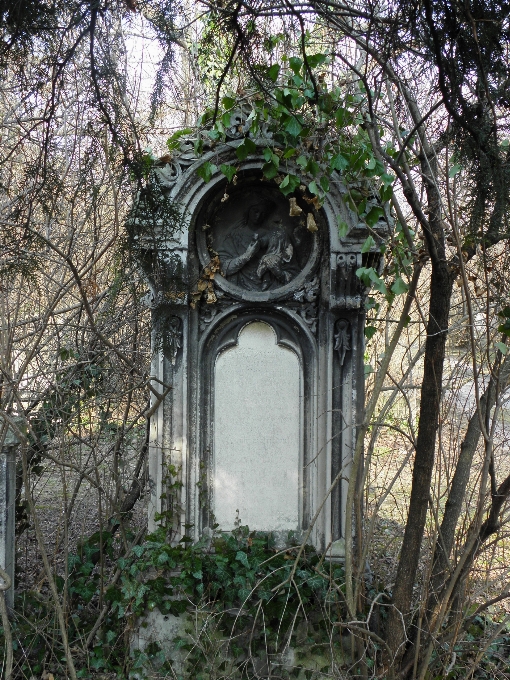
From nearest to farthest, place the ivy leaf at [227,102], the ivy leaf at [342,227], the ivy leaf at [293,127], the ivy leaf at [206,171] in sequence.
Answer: the ivy leaf at [293,127] → the ivy leaf at [227,102] → the ivy leaf at [206,171] → the ivy leaf at [342,227]

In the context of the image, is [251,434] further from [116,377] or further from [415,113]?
[415,113]

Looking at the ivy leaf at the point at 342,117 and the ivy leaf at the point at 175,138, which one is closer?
the ivy leaf at the point at 342,117

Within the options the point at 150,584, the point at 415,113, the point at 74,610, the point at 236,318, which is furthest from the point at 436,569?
the point at 415,113

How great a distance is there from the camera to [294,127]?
2844 millimetres

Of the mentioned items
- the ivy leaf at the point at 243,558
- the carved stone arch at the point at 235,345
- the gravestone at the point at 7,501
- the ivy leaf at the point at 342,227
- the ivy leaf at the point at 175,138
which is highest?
the ivy leaf at the point at 175,138

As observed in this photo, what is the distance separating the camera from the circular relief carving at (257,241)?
3.84 meters

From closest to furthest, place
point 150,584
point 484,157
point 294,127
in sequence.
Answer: point 484,157
point 294,127
point 150,584

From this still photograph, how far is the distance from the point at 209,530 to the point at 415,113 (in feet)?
8.31

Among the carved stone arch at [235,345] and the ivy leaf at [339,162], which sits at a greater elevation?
the ivy leaf at [339,162]

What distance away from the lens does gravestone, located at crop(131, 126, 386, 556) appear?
377 cm

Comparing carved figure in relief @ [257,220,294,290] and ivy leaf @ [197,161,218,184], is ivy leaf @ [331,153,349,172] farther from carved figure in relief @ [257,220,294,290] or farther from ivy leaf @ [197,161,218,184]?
carved figure in relief @ [257,220,294,290]

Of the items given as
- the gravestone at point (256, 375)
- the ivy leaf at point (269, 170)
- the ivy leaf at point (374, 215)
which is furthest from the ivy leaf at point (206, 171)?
the ivy leaf at point (374, 215)

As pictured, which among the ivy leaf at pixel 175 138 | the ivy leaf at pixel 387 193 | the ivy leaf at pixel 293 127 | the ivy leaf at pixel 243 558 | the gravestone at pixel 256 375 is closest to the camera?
the ivy leaf at pixel 293 127

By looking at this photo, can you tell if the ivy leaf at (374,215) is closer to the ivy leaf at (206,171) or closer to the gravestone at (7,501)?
the ivy leaf at (206,171)
